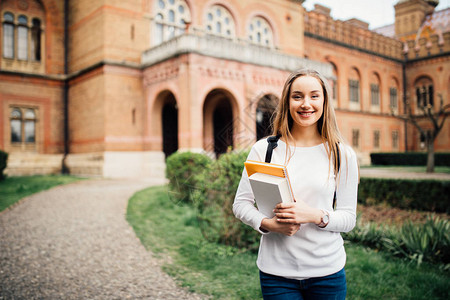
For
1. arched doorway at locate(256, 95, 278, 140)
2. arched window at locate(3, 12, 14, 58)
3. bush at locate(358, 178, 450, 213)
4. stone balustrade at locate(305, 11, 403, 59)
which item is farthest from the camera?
stone balustrade at locate(305, 11, 403, 59)

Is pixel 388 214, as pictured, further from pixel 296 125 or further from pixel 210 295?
pixel 296 125

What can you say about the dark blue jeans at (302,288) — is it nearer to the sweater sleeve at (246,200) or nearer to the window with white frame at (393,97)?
the sweater sleeve at (246,200)

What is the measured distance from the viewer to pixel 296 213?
171 cm

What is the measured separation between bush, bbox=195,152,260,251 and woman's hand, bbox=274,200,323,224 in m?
3.44

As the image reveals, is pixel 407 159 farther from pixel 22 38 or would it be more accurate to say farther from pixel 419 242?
pixel 22 38

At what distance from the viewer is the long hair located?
192 centimetres

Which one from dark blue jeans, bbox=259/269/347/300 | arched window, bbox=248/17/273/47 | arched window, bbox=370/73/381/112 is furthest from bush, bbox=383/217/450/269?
arched window, bbox=370/73/381/112

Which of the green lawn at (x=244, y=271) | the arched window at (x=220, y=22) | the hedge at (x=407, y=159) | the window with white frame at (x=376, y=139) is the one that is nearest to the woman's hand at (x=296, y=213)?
the green lawn at (x=244, y=271)

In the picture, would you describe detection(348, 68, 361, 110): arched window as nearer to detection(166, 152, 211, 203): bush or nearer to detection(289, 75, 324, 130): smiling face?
detection(166, 152, 211, 203): bush

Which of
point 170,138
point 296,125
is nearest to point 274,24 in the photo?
point 170,138

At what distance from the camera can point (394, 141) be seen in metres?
32.5

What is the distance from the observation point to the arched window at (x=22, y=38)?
18.3 metres

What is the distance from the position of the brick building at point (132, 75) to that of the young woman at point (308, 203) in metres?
12.1

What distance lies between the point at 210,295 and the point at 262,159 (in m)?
2.57
